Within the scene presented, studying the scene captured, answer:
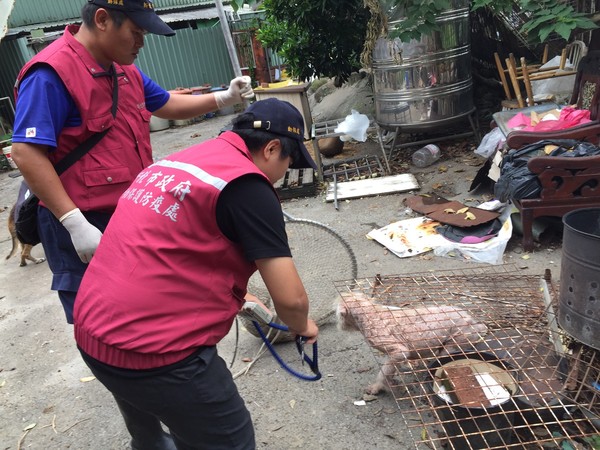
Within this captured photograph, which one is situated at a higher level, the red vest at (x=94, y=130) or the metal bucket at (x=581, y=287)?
the red vest at (x=94, y=130)

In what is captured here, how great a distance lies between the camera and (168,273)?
1569 mm

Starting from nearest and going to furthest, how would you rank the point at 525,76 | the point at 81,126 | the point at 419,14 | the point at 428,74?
the point at 81,126 → the point at 419,14 → the point at 525,76 → the point at 428,74

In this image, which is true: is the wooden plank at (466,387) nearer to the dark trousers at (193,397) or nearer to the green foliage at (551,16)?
the dark trousers at (193,397)

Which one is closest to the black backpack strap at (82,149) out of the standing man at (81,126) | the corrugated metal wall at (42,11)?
the standing man at (81,126)

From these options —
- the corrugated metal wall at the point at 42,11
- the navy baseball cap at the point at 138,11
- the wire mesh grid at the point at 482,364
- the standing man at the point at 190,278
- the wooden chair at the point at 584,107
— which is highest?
the corrugated metal wall at the point at 42,11

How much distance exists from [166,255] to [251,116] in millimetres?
591

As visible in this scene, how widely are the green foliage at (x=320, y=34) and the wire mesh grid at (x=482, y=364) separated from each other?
5.58m

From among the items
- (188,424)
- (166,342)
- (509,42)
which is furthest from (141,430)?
(509,42)

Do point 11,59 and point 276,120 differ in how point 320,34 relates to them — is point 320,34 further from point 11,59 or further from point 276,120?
point 11,59

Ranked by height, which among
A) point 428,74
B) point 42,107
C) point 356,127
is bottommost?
point 356,127

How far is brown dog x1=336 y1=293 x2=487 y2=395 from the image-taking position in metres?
2.77

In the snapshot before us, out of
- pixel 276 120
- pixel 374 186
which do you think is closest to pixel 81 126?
pixel 276 120

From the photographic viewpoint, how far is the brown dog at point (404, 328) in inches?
109

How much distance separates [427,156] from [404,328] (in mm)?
4775
